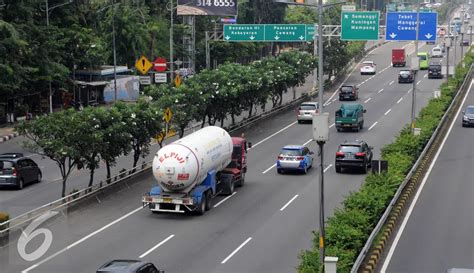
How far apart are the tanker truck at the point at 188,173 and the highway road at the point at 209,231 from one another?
1.95 ft

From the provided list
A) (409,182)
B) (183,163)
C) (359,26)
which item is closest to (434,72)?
(359,26)

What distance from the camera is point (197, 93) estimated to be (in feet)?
158

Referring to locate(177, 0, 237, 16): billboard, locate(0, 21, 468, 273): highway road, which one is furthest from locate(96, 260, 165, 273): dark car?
locate(177, 0, 237, 16): billboard

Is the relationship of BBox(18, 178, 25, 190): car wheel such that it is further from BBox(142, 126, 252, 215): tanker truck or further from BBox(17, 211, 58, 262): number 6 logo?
BBox(142, 126, 252, 215): tanker truck

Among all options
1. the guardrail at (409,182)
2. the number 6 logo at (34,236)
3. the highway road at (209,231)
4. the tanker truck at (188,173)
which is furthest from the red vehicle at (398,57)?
the number 6 logo at (34,236)

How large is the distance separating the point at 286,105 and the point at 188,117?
81.7ft

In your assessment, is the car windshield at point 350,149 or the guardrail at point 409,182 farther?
the car windshield at point 350,149

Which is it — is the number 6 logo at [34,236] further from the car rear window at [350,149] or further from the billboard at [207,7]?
the billboard at [207,7]

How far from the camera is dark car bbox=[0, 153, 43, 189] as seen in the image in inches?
1516

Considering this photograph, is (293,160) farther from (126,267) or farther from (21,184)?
(126,267)

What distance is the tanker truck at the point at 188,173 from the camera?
3127 cm

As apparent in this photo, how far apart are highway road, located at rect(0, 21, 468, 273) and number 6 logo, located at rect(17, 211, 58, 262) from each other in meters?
0.20

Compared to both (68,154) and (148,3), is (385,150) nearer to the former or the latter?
(68,154)

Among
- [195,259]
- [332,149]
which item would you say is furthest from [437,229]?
[332,149]
